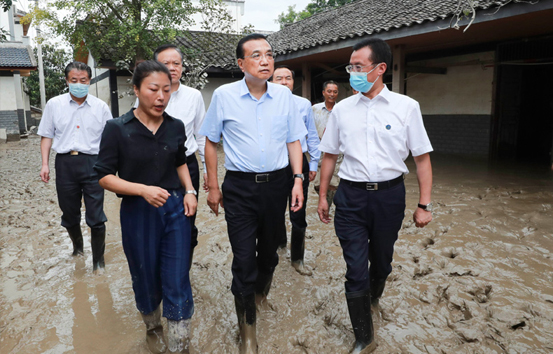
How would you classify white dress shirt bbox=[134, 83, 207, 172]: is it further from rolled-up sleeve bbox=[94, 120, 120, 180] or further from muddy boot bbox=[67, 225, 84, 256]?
muddy boot bbox=[67, 225, 84, 256]

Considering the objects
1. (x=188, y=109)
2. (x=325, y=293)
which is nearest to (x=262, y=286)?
(x=325, y=293)

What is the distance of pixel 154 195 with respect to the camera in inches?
92.2

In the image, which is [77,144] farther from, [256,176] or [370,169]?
[370,169]

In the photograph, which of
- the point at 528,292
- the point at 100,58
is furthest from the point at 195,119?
the point at 100,58

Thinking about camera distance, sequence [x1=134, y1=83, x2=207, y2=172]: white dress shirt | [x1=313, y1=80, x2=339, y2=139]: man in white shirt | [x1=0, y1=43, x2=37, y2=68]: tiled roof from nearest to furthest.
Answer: [x1=134, y1=83, x2=207, y2=172]: white dress shirt, [x1=313, y1=80, x2=339, y2=139]: man in white shirt, [x1=0, y1=43, x2=37, y2=68]: tiled roof

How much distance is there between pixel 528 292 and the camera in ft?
11.2

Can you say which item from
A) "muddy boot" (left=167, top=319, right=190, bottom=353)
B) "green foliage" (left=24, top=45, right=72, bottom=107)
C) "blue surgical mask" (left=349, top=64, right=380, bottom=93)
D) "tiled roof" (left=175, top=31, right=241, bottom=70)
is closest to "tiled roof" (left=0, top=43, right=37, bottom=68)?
"tiled roof" (left=175, top=31, right=241, bottom=70)

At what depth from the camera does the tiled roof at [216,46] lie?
1628cm

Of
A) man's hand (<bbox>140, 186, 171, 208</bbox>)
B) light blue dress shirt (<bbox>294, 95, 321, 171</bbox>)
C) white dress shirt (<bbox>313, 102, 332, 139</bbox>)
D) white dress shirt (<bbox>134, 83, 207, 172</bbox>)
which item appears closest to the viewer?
man's hand (<bbox>140, 186, 171, 208</bbox>)

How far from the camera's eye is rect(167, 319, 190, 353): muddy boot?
256cm

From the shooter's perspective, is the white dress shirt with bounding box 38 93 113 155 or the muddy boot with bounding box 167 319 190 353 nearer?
the muddy boot with bounding box 167 319 190 353

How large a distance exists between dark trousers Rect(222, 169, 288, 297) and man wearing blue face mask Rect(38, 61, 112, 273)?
1.90 meters

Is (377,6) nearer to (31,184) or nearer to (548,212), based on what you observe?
(548,212)

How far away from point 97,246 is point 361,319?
2.71 metres
